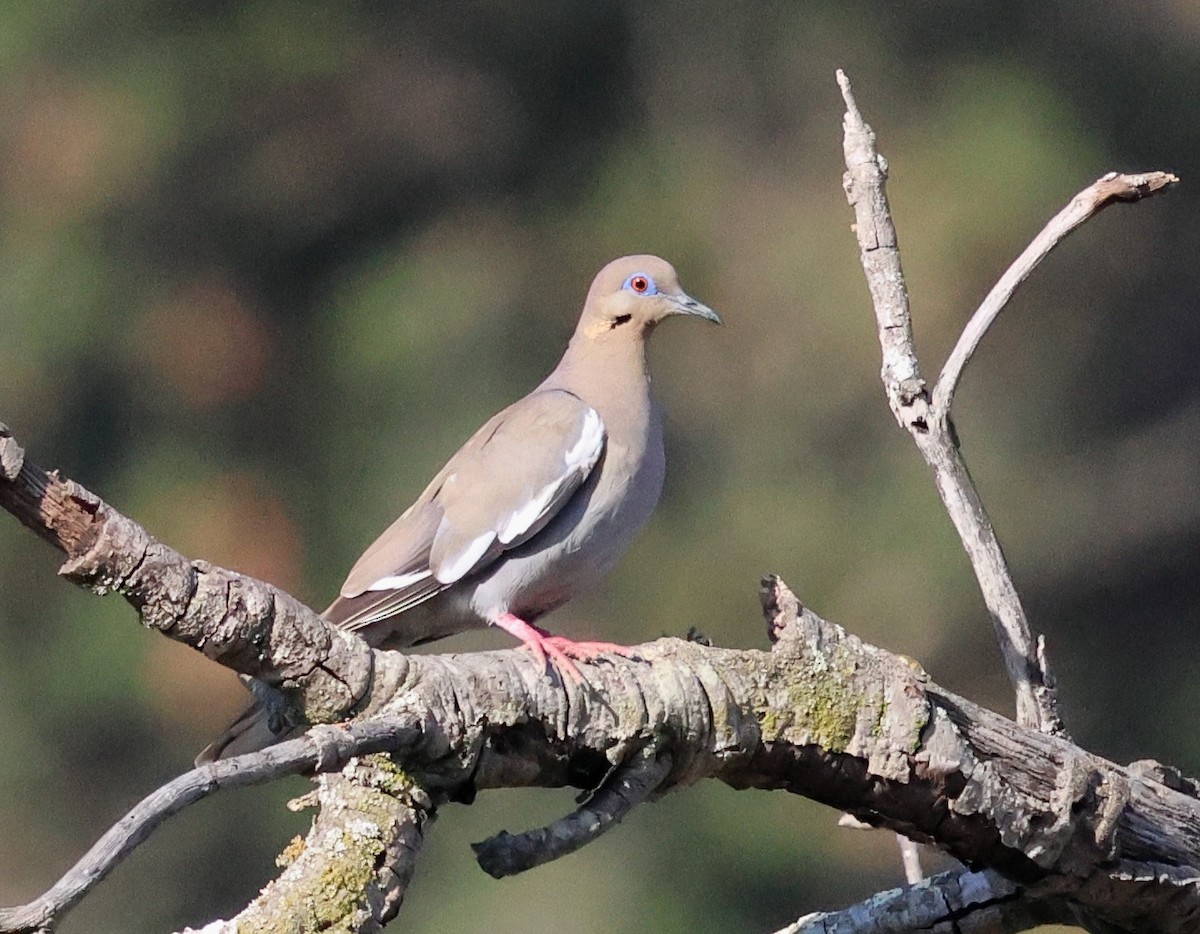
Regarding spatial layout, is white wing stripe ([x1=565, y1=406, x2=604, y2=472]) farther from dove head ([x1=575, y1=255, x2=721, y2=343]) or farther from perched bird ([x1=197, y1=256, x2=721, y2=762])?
dove head ([x1=575, y1=255, x2=721, y2=343])

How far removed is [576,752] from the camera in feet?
7.91

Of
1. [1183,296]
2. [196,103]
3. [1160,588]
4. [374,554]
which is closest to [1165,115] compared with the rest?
[1183,296]

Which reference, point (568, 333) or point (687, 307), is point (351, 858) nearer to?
point (687, 307)

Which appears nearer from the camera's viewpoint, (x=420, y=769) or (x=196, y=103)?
(x=420, y=769)

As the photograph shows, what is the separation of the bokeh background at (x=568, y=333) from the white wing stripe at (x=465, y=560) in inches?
124

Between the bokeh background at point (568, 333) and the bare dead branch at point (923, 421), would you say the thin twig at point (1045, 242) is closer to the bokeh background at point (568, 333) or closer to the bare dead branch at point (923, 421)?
the bare dead branch at point (923, 421)

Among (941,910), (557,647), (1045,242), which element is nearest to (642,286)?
(557,647)

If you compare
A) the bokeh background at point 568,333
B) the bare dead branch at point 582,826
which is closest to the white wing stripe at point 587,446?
the bare dead branch at point 582,826

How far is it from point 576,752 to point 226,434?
516cm

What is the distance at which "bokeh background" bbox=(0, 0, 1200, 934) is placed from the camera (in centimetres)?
694

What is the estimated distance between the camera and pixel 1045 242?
2842mm

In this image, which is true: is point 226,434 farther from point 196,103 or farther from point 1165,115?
point 1165,115

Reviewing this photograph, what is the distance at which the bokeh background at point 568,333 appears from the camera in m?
6.94

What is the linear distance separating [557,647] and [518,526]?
460 millimetres
